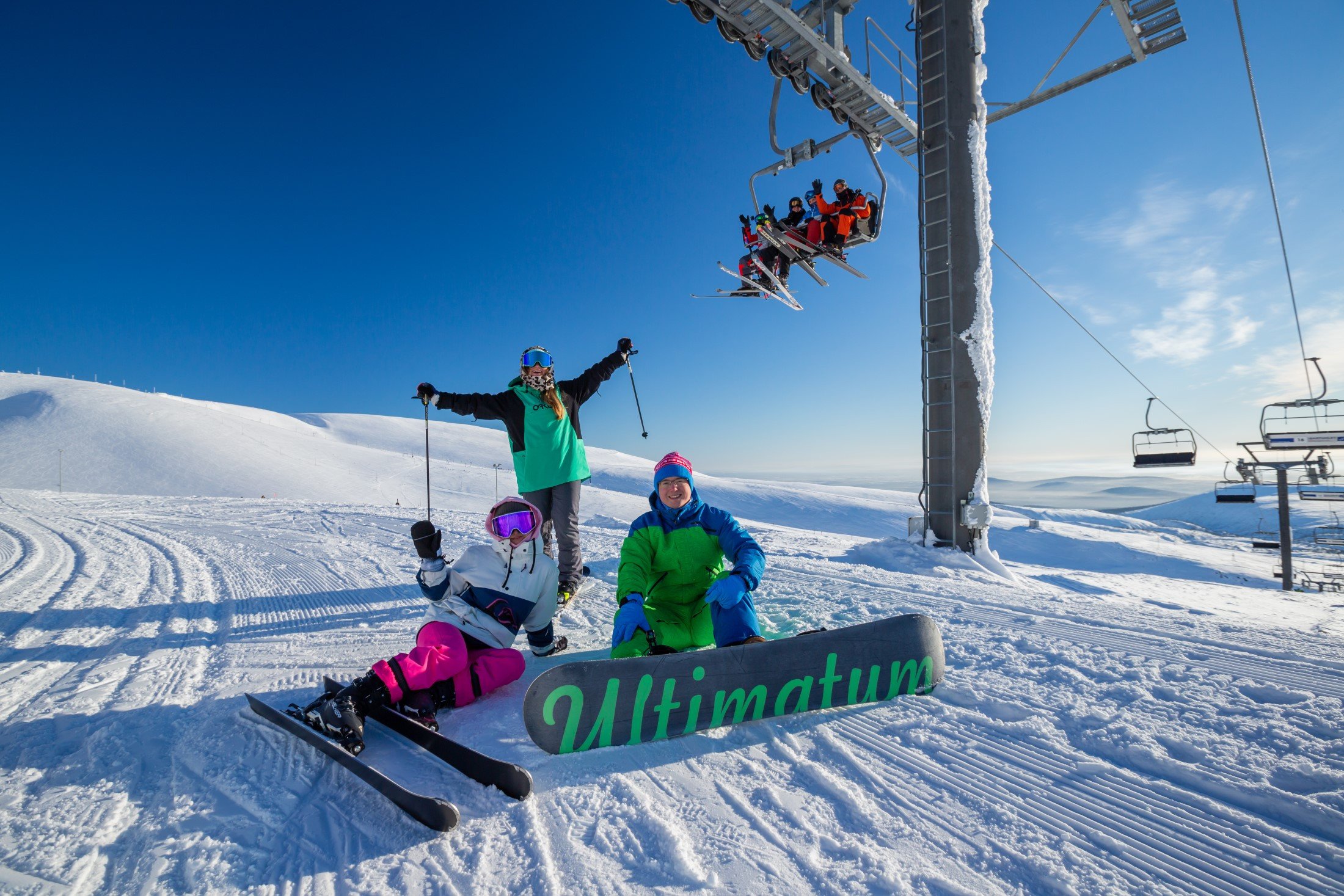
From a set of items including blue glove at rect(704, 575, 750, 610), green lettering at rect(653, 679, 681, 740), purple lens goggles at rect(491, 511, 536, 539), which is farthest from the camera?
purple lens goggles at rect(491, 511, 536, 539)

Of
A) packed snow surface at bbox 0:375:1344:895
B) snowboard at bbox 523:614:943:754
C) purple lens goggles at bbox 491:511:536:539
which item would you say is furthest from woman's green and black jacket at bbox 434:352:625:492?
snowboard at bbox 523:614:943:754

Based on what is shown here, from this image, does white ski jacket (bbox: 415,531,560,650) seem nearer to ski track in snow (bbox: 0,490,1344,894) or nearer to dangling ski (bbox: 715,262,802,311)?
ski track in snow (bbox: 0,490,1344,894)

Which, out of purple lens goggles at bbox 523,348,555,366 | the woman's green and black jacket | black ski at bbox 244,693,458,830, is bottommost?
black ski at bbox 244,693,458,830

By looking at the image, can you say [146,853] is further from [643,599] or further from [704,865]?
[643,599]

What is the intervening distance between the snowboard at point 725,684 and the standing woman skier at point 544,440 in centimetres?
237

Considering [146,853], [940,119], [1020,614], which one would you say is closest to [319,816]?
[146,853]

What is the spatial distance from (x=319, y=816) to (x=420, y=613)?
8.17 ft

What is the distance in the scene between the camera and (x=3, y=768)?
1915 mm

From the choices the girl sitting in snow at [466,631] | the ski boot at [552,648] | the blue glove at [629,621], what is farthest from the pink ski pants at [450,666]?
the blue glove at [629,621]

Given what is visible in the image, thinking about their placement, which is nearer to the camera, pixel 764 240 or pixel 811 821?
pixel 811 821

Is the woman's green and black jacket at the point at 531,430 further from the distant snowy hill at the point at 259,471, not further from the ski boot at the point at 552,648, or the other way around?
the distant snowy hill at the point at 259,471

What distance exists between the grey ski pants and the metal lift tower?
4.69 meters

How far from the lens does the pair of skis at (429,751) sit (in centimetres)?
→ 156

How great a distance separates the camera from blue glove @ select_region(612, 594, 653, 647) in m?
2.64
